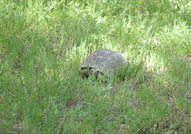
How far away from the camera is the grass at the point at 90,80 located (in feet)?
10.1

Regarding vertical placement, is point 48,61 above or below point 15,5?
below

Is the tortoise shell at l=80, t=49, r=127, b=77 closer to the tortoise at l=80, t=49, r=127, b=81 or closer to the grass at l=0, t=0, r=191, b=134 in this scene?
the tortoise at l=80, t=49, r=127, b=81

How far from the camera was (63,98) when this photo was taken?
339 centimetres

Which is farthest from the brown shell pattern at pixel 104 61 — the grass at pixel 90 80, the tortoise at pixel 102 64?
the grass at pixel 90 80

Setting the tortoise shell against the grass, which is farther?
the tortoise shell

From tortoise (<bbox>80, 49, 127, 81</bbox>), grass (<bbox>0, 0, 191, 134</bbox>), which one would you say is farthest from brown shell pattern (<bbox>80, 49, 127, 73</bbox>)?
grass (<bbox>0, 0, 191, 134</bbox>)

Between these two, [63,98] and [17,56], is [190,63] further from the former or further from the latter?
[17,56]

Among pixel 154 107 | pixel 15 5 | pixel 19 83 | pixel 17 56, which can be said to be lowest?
pixel 154 107

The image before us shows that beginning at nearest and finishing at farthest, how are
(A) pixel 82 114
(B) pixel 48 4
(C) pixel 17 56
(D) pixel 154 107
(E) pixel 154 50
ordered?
(A) pixel 82 114 → (D) pixel 154 107 → (C) pixel 17 56 → (E) pixel 154 50 → (B) pixel 48 4

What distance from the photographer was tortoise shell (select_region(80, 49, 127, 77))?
13.8 ft

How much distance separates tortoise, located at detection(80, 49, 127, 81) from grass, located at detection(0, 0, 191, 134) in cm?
16

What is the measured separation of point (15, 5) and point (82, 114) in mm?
3207

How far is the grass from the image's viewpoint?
10.1 ft

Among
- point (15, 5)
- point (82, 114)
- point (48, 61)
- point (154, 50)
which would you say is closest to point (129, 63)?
point (154, 50)
